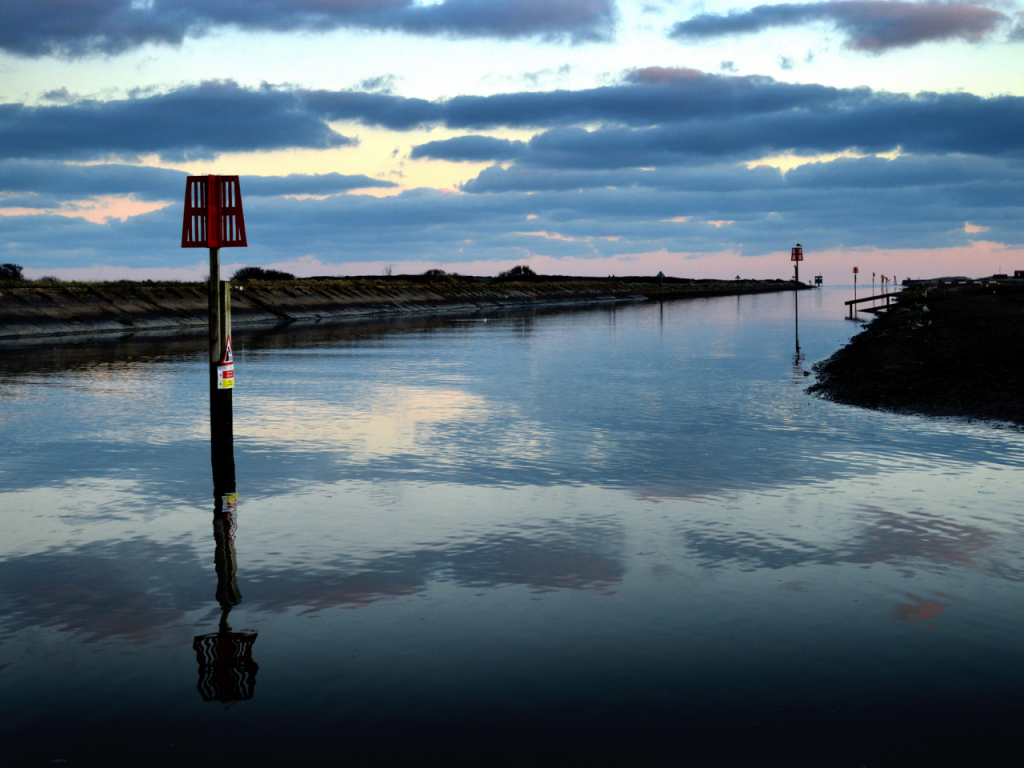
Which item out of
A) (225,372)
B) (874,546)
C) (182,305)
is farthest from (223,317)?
(182,305)

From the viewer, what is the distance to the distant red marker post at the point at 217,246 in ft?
48.8

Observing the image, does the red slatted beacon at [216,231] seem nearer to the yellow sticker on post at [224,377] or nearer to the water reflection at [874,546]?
the yellow sticker on post at [224,377]

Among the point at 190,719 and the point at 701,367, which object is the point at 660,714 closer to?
the point at 190,719

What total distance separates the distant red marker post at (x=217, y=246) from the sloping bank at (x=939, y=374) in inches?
606

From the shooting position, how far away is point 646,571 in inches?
380

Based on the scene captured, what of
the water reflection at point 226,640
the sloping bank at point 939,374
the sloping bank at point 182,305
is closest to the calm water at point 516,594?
the water reflection at point 226,640

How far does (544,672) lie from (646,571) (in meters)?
2.85

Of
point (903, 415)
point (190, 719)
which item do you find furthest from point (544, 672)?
point (903, 415)

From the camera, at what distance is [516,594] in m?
8.95

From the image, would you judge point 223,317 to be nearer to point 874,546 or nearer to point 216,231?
point 216,231

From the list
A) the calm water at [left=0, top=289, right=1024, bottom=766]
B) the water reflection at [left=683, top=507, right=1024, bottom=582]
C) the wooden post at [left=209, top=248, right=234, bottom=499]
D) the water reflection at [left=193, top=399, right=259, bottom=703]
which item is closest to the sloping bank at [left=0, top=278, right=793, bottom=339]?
the wooden post at [left=209, top=248, right=234, bottom=499]

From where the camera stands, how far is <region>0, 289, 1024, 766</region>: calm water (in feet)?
20.3

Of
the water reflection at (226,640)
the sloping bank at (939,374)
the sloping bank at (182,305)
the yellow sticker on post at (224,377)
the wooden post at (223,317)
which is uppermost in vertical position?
the sloping bank at (182,305)

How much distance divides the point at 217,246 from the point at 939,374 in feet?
64.4
